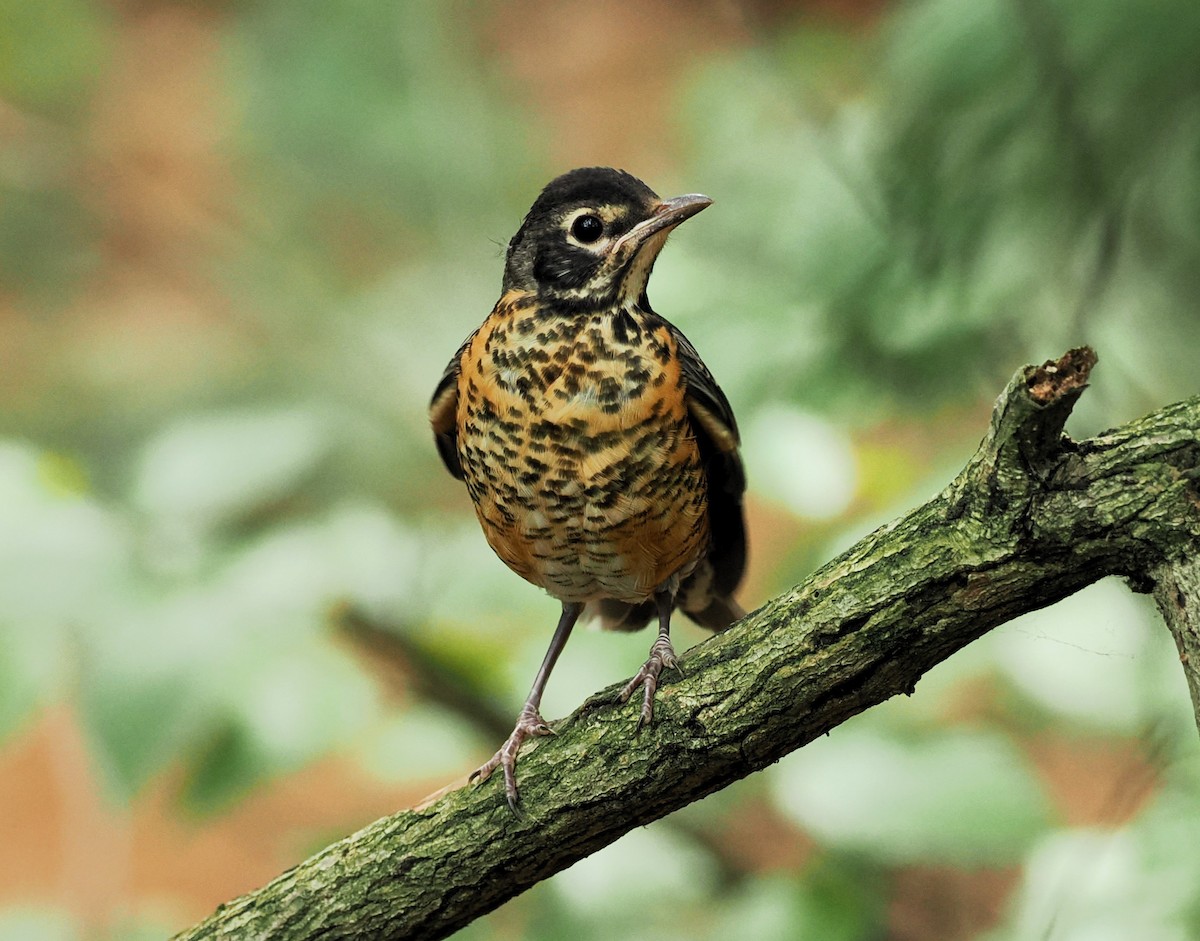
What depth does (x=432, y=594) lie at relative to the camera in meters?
4.16

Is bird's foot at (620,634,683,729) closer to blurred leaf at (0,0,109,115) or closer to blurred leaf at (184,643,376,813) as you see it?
blurred leaf at (184,643,376,813)

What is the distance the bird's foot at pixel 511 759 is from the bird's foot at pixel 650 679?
0.27m

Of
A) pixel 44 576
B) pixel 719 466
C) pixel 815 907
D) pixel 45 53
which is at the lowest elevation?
pixel 815 907

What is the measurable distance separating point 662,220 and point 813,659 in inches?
53.0

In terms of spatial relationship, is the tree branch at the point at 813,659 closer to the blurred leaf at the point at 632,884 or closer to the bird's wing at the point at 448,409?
the blurred leaf at the point at 632,884

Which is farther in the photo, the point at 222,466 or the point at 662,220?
the point at 222,466

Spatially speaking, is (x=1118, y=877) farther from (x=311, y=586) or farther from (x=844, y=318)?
(x=311, y=586)

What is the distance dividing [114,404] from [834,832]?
27.8 feet

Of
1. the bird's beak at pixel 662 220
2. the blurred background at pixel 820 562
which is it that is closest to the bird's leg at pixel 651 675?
the blurred background at pixel 820 562

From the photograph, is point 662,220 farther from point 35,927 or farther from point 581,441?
point 35,927

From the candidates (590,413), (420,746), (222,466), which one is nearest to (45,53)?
(222,466)

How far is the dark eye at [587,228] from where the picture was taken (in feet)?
11.9

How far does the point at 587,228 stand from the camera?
3635mm

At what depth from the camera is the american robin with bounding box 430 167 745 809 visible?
3.46 m
